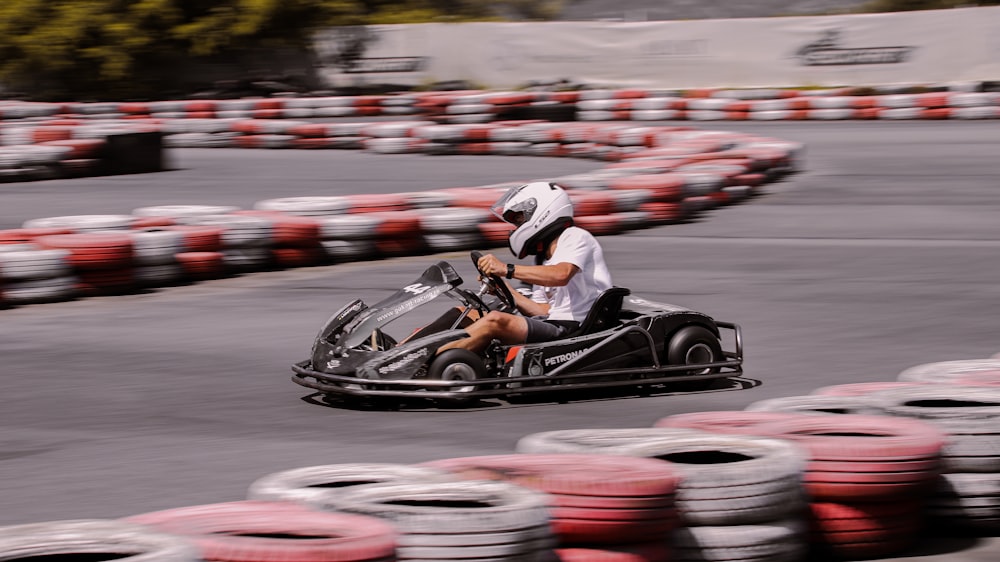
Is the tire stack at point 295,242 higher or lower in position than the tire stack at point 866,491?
higher

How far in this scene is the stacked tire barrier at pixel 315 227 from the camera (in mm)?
10336

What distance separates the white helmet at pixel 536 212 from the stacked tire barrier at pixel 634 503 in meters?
1.95

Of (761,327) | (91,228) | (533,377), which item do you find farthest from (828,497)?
(91,228)

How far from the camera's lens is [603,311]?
7105mm

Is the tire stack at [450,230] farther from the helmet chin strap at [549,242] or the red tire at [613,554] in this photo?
the red tire at [613,554]

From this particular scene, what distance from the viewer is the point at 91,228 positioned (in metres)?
11.4

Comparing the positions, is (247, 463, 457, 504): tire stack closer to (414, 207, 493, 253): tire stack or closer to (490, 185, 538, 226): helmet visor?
(490, 185, 538, 226): helmet visor

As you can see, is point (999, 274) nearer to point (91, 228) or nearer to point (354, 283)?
point (354, 283)

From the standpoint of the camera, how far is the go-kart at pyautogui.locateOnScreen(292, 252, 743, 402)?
22.0 feet

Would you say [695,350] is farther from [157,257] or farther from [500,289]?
[157,257]

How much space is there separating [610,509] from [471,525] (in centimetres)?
51

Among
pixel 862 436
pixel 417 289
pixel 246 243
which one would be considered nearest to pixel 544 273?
pixel 417 289

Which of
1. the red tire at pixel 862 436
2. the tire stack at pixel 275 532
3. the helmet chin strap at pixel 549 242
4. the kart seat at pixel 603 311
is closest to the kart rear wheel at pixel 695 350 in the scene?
the kart seat at pixel 603 311

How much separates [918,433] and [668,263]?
6.76 meters
